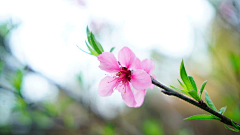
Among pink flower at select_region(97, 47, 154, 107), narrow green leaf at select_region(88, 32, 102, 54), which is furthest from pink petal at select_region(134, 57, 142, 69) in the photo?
narrow green leaf at select_region(88, 32, 102, 54)

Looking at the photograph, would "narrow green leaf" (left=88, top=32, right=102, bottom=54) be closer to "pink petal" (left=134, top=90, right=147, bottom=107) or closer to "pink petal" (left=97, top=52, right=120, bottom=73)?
"pink petal" (left=97, top=52, right=120, bottom=73)

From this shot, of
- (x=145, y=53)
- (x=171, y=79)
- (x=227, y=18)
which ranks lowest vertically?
(x=227, y=18)

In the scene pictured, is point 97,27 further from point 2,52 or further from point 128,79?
point 128,79

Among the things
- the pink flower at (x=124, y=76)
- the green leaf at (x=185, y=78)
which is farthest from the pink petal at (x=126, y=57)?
the green leaf at (x=185, y=78)

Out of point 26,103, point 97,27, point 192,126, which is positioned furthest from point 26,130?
point 192,126

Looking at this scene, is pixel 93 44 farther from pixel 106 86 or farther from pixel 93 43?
pixel 106 86

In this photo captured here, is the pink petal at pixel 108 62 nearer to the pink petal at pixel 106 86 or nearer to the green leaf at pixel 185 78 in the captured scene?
the pink petal at pixel 106 86
